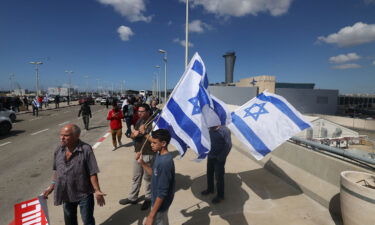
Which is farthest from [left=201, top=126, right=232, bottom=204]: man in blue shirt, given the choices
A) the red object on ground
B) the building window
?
the building window

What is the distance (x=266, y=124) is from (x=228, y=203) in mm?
1758

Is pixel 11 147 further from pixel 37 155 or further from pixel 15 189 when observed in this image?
pixel 15 189

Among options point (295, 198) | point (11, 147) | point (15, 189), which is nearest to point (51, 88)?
point (11, 147)

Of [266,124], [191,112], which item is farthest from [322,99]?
[191,112]

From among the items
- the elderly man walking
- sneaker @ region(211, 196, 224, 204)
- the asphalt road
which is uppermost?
the elderly man walking

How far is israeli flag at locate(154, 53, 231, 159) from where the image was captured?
296cm

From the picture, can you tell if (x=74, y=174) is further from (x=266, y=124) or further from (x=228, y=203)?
(x=266, y=124)

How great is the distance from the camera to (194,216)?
12.1ft

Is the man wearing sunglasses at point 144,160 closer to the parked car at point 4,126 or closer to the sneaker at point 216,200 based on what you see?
the sneaker at point 216,200

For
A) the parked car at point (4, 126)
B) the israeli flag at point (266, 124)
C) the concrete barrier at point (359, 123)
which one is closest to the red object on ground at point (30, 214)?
the israeli flag at point (266, 124)

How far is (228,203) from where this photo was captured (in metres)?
4.10

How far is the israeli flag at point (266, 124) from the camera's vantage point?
11.8 ft

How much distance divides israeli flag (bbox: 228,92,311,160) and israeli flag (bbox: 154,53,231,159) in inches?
33.5

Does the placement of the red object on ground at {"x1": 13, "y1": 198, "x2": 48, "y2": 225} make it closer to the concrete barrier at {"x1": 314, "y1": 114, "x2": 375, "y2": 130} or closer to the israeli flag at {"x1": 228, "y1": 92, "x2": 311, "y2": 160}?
the israeli flag at {"x1": 228, "y1": 92, "x2": 311, "y2": 160}
